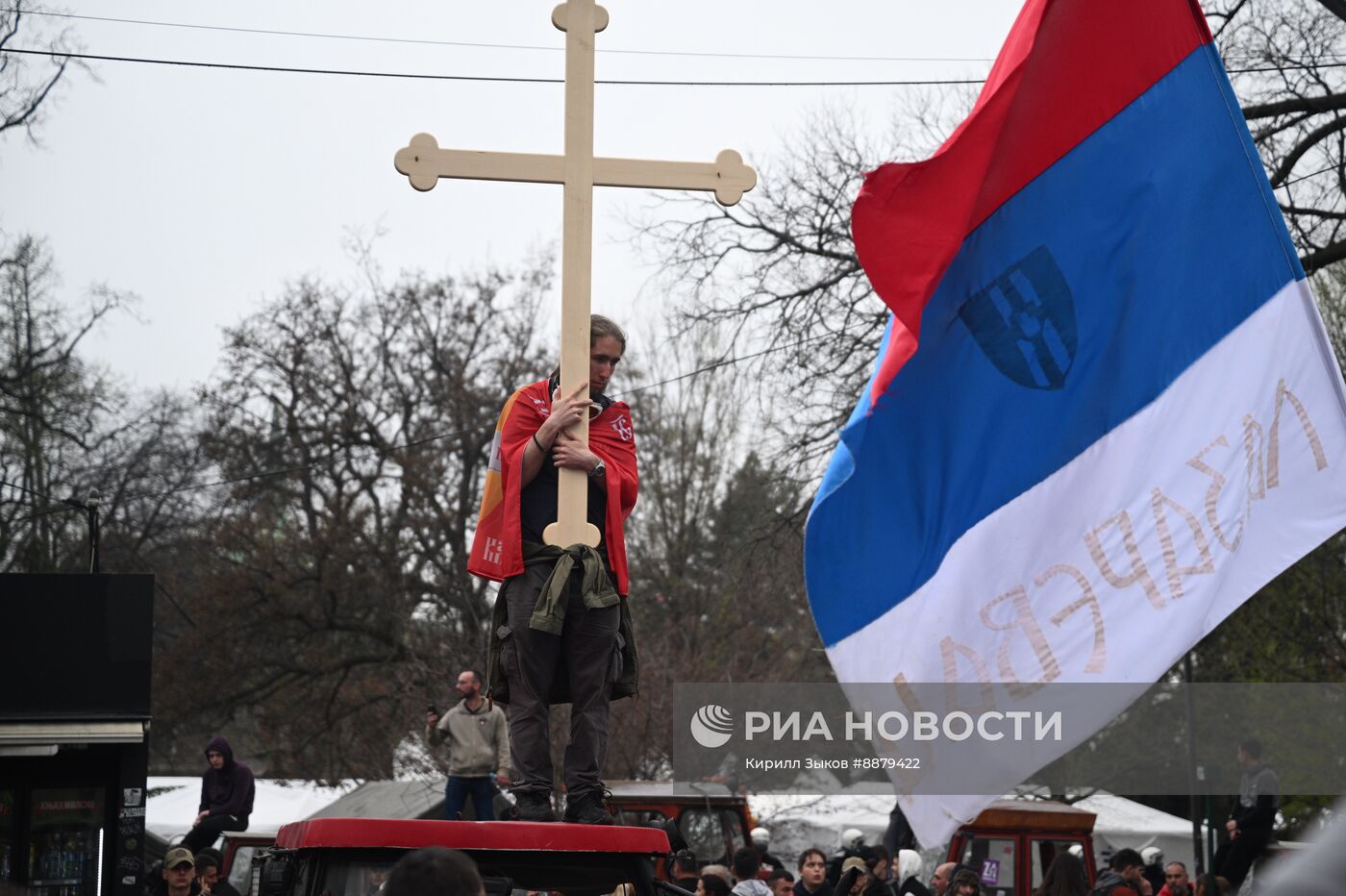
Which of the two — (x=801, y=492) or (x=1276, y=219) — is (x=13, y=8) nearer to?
(x=801, y=492)

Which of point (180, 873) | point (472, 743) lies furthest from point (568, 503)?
point (472, 743)

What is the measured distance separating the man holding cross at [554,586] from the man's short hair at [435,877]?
2.73m

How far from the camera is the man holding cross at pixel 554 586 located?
6.05m

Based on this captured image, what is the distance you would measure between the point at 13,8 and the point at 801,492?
11.4m

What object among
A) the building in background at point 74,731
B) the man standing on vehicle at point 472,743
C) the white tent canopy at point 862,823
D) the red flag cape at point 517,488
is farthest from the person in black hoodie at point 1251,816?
the white tent canopy at point 862,823

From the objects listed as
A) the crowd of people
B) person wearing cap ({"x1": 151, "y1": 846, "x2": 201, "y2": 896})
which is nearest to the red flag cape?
the crowd of people

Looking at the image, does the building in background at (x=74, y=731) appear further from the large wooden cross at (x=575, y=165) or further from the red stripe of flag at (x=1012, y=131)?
the red stripe of flag at (x=1012, y=131)

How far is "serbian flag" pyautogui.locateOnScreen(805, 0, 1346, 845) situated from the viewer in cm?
611

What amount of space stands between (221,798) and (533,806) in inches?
432

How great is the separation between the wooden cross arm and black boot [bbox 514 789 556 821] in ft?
7.36

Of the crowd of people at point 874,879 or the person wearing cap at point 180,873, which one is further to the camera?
the crowd of people at point 874,879

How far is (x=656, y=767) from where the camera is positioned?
27.2 meters

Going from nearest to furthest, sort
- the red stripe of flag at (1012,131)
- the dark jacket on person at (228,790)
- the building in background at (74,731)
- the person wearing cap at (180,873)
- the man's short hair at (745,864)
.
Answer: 1. the red stripe of flag at (1012,131)
2. the person wearing cap at (180,873)
3. the man's short hair at (745,864)
4. the building in background at (74,731)
5. the dark jacket on person at (228,790)

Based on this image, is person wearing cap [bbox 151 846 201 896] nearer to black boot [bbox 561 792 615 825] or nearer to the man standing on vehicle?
the man standing on vehicle
